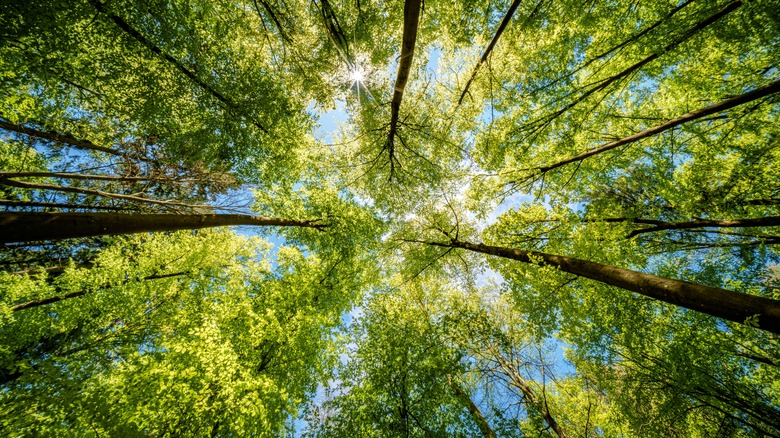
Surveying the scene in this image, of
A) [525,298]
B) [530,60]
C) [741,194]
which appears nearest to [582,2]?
[530,60]

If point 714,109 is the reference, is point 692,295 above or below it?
below

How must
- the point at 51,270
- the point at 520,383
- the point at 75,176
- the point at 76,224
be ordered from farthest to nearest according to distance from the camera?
the point at 51,270
the point at 520,383
the point at 75,176
the point at 76,224

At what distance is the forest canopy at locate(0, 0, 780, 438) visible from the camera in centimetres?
425

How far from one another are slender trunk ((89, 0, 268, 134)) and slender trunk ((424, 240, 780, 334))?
8116 millimetres

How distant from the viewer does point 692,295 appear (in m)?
3.44

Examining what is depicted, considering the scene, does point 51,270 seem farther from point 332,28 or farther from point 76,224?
point 332,28

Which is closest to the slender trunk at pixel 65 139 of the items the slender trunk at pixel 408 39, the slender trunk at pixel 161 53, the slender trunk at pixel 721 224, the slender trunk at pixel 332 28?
the slender trunk at pixel 161 53

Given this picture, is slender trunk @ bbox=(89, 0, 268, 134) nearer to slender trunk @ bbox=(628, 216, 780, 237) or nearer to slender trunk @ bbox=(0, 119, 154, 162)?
slender trunk @ bbox=(0, 119, 154, 162)

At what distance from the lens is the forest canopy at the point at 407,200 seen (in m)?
4.25

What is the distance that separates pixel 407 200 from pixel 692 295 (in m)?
7.12

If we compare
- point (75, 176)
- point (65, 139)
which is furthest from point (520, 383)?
point (65, 139)

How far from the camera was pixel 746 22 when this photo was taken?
3617 mm

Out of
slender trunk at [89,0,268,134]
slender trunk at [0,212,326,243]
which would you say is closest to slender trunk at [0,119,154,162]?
slender trunk at [89,0,268,134]

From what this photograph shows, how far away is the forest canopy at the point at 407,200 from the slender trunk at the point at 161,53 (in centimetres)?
4
